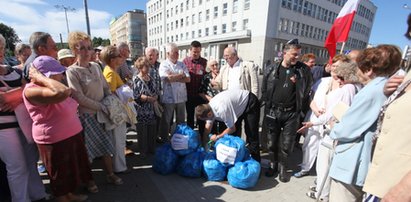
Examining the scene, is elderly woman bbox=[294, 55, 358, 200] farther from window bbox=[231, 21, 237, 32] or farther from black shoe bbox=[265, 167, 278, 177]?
window bbox=[231, 21, 237, 32]

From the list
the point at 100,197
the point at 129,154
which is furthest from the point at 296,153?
the point at 100,197

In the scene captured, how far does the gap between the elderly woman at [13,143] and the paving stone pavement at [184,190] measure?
74cm

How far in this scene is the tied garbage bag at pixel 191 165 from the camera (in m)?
3.38

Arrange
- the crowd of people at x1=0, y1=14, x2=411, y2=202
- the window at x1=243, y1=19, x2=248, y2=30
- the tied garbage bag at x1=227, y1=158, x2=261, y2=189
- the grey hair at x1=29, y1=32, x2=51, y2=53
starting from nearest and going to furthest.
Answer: the crowd of people at x1=0, y1=14, x2=411, y2=202 → the grey hair at x1=29, y1=32, x2=51, y2=53 → the tied garbage bag at x1=227, y1=158, x2=261, y2=189 → the window at x1=243, y1=19, x2=248, y2=30

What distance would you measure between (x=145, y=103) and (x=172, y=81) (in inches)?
26.3

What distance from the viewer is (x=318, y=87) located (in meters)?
3.60

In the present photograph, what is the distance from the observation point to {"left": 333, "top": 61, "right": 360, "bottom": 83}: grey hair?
9.45ft

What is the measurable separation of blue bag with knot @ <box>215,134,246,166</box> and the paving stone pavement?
378 millimetres

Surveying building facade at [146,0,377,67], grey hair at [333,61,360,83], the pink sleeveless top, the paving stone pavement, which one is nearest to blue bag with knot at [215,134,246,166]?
the paving stone pavement

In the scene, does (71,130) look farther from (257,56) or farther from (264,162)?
(257,56)

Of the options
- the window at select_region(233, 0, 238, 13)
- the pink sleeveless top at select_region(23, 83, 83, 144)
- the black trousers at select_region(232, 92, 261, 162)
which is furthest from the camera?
the window at select_region(233, 0, 238, 13)

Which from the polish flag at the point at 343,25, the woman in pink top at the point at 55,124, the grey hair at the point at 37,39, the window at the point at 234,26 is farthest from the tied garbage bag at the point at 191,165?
the window at the point at 234,26

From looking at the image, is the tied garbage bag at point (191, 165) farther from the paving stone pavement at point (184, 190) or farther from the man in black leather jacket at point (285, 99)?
the man in black leather jacket at point (285, 99)

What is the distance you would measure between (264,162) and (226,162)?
3.73ft
